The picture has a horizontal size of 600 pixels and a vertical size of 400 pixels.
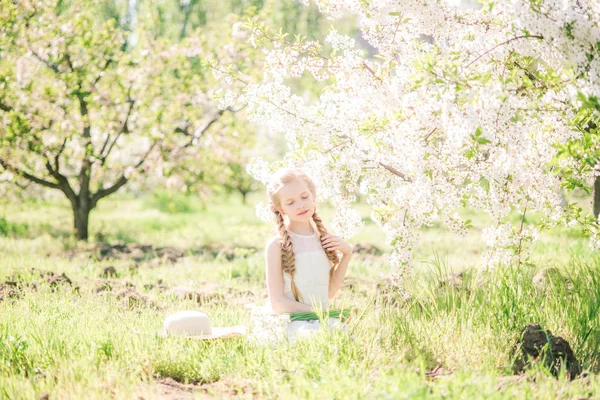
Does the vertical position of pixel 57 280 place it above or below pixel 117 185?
below

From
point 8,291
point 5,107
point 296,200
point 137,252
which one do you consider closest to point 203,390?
point 296,200

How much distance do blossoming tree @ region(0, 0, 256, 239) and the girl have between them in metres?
5.83

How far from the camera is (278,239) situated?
4359 mm

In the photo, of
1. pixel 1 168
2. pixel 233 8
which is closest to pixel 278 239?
pixel 1 168

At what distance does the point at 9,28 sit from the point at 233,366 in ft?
26.8

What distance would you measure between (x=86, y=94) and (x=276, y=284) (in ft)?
25.0

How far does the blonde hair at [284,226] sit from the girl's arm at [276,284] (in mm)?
67

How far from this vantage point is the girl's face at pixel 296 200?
4430 millimetres

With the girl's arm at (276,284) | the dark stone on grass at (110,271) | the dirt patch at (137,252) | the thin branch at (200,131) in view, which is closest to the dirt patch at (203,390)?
the girl's arm at (276,284)

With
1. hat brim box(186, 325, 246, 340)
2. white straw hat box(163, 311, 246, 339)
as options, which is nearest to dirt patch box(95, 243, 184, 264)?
hat brim box(186, 325, 246, 340)

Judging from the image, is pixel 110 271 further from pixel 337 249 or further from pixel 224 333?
pixel 337 249

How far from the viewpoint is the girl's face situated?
4430 millimetres

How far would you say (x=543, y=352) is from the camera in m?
3.75

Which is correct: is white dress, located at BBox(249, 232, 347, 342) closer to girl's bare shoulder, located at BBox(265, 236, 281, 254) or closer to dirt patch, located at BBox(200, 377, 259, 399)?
girl's bare shoulder, located at BBox(265, 236, 281, 254)
